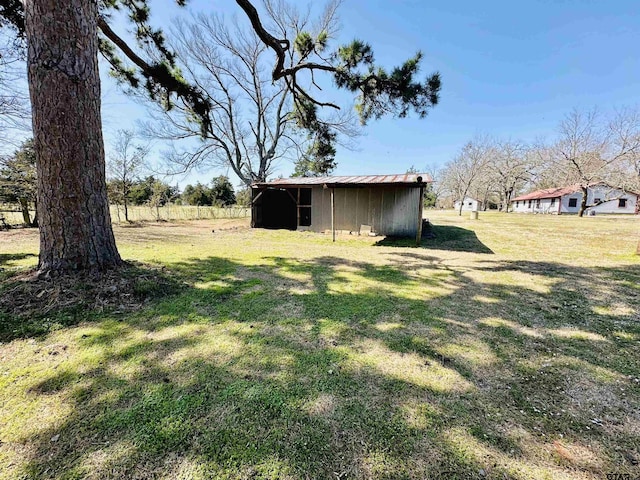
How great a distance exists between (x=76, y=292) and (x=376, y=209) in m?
9.10

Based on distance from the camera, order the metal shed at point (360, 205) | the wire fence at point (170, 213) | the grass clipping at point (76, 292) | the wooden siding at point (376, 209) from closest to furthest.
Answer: the grass clipping at point (76, 292)
the metal shed at point (360, 205)
the wooden siding at point (376, 209)
the wire fence at point (170, 213)

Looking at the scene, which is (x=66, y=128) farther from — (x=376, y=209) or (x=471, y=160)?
(x=471, y=160)

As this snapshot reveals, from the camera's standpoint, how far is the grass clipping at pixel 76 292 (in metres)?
2.73

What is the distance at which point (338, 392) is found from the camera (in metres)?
1.81

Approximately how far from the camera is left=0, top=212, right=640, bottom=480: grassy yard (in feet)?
4.35

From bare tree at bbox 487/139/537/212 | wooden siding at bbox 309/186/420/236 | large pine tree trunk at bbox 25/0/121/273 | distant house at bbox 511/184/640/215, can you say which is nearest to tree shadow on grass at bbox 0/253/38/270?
large pine tree trunk at bbox 25/0/121/273

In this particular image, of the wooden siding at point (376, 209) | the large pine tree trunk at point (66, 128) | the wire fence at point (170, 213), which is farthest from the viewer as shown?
the wire fence at point (170, 213)

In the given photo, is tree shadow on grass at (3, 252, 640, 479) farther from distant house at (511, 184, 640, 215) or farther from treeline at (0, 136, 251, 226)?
distant house at (511, 184, 640, 215)

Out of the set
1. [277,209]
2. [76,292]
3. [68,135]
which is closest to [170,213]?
[277,209]

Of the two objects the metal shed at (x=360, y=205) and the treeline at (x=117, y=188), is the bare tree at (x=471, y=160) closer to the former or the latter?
the metal shed at (x=360, y=205)

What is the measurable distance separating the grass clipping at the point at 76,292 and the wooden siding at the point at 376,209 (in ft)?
26.7

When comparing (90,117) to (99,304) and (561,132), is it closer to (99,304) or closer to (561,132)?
(99,304)

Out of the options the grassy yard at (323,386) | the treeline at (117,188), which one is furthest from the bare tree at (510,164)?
the grassy yard at (323,386)

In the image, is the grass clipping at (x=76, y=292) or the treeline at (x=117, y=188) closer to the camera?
the grass clipping at (x=76, y=292)
